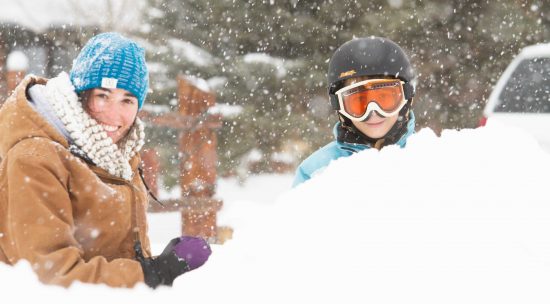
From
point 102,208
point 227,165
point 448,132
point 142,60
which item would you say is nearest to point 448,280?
point 448,132

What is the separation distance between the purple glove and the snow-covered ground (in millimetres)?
280

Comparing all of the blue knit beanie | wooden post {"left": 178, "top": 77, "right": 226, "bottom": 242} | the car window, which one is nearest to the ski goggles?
the blue knit beanie

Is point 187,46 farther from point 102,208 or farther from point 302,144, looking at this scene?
point 102,208

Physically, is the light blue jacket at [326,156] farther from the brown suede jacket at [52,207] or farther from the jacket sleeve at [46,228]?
the jacket sleeve at [46,228]

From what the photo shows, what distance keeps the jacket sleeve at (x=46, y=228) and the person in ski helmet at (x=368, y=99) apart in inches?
60.0

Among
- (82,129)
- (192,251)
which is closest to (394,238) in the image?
(192,251)

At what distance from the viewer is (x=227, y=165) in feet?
26.2

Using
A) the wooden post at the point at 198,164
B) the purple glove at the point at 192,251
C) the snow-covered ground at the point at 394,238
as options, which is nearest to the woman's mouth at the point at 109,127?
the purple glove at the point at 192,251

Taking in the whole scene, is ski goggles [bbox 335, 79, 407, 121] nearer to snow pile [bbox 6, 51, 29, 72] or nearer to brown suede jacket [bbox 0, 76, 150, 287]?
brown suede jacket [bbox 0, 76, 150, 287]

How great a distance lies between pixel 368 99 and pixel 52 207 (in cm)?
174

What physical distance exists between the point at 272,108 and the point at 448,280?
662 centimetres

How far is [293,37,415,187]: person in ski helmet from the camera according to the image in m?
2.85

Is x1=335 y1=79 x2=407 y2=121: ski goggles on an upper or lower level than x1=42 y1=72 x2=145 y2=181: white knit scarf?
upper

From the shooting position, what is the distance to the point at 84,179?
179 cm
